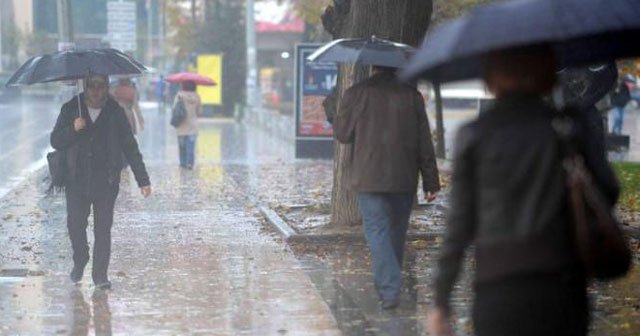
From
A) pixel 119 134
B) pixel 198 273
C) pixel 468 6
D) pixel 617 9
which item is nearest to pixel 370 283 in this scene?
pixel 198 273

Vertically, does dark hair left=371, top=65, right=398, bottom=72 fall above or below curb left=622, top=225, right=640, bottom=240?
above

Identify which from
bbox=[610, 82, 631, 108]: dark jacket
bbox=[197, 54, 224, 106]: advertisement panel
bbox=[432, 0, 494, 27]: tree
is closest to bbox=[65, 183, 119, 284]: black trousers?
bbox=[432, 0, 494, 27]: tree

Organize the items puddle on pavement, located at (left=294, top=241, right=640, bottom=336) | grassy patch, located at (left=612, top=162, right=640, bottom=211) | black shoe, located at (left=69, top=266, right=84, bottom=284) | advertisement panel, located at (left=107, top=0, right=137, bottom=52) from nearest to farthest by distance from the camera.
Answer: puddle on pavement, located at (left=294, top=241, right=640, bottom=336)
black shoe, located at (left=69, top=266, right=84, bottom=284)
grassy patch, located at (left=612, top=162, right=640, bottom=211)
advertisement panel, located at (left=107, top=0, right=137, bottom=52)

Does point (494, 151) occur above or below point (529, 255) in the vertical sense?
above

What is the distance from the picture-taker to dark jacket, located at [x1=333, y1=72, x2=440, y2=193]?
26.6 feet

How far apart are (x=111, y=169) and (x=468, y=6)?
12.0 m

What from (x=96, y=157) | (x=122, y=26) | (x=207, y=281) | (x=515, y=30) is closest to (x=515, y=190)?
(x=515, y=30)

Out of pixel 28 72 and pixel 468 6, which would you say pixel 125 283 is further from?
pixel 468 6

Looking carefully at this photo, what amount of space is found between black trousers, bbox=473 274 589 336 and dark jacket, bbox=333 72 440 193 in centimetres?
399

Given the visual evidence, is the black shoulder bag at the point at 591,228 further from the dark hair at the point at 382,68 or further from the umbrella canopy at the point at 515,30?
the dark hair at the point at 382,68

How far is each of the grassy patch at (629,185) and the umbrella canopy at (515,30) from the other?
944 cm

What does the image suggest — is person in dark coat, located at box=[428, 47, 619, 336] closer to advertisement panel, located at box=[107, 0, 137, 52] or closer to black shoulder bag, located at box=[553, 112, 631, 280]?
black shoulder bag, located at box=[553, 112, 631, 280]

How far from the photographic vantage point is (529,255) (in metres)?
4.02

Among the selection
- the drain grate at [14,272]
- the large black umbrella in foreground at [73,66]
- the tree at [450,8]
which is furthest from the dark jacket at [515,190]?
the tree at [450,8]
